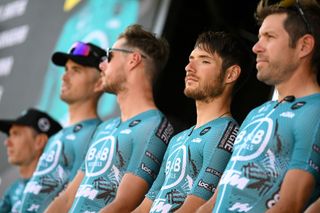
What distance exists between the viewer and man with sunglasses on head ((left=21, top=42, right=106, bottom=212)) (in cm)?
483

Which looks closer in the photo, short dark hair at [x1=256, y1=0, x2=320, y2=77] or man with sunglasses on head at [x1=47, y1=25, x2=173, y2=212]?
short dark hair at [x1=256, y1=0, x2=320, y2=77]

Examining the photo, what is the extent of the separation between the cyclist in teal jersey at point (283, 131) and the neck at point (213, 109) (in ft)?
1.11

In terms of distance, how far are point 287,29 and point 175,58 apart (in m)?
2.72

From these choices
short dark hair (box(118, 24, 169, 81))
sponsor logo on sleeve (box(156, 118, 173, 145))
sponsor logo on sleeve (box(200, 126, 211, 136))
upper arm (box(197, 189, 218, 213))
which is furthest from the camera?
short dark hair (box(118, 24, 169, 81))

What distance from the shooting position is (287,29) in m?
3.54

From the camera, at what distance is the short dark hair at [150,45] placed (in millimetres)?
4555

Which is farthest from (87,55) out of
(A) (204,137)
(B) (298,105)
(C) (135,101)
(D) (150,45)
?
(B) (298,105)

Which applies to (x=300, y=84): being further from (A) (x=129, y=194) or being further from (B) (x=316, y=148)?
(A) (x=129, y=194)

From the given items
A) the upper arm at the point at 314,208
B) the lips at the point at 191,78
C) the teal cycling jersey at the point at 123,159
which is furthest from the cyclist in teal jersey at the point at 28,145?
the upper arm at the point at 314,208

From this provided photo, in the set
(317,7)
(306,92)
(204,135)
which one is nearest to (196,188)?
(204,135)

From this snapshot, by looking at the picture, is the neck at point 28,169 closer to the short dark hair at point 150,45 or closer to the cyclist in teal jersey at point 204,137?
the short dark hair at point 150,45

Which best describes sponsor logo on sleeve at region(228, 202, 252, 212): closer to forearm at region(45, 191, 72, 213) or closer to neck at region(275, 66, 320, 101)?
neck at region(275, 66, 320, 101)

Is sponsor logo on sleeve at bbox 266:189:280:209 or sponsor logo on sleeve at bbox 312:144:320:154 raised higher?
sponsor logo on sleeve at bbox 312:144:320:154

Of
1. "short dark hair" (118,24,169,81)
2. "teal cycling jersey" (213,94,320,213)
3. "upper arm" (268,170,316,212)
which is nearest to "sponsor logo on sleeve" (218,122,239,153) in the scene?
"teal cycling jersey" (213,94,320,213)
